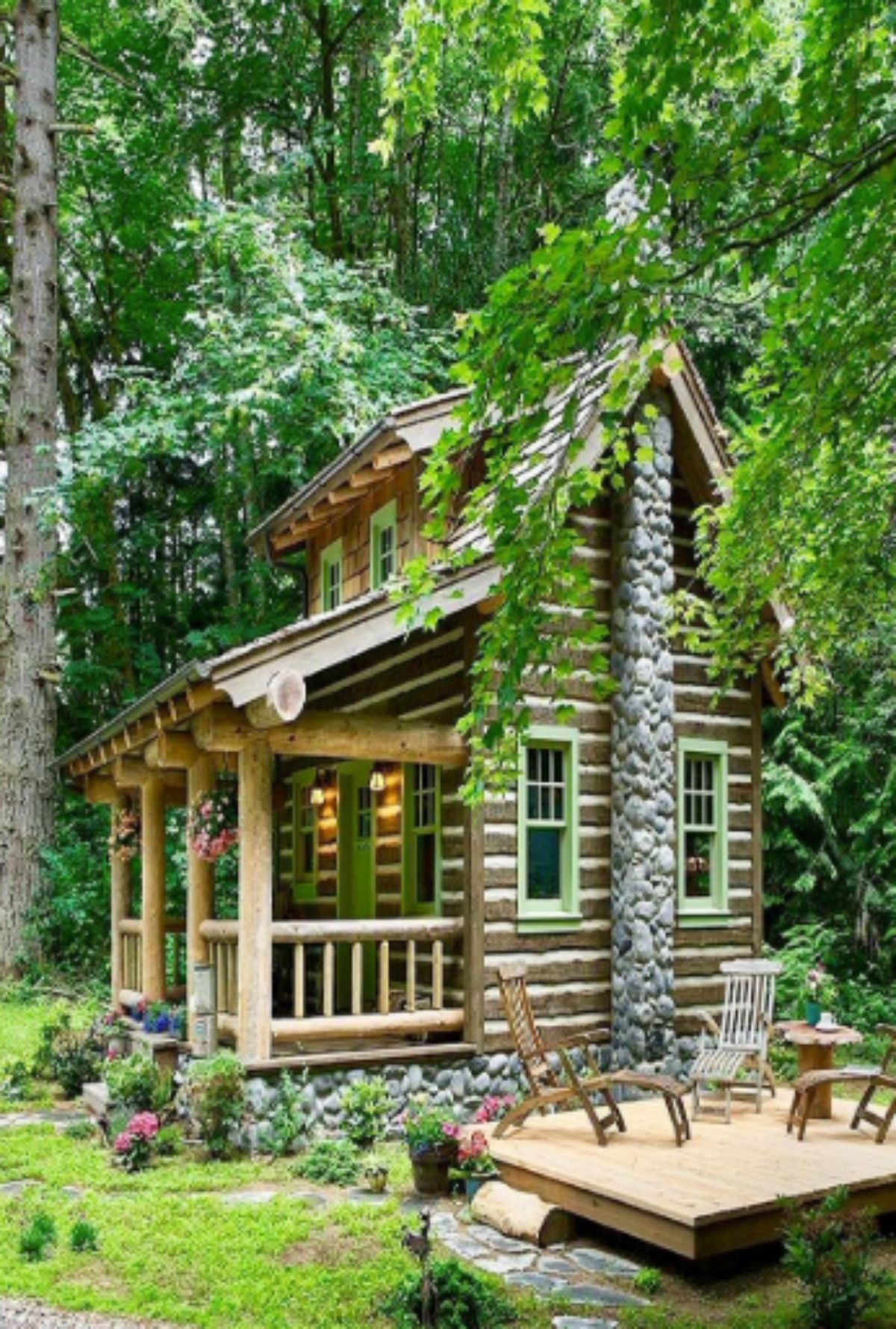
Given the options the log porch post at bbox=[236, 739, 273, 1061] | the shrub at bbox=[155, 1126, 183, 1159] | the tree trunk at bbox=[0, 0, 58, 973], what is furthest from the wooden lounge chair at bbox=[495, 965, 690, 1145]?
the tree trunk at bbox=[0, 0, 58, 973]

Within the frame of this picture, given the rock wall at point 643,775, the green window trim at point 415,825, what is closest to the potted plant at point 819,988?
the rock wall at point 643,775

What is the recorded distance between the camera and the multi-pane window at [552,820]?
1200 centimetres

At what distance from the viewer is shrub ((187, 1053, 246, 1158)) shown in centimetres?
942

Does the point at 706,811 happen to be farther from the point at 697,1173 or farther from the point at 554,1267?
the point at 554,1267

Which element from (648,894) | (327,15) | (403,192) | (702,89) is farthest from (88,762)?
(327,15)

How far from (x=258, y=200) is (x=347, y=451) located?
31.0 ft

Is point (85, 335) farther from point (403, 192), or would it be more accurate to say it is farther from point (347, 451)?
point (347, 451)

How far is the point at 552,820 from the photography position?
12117 mm

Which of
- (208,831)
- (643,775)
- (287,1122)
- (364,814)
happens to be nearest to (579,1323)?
(287,1122)

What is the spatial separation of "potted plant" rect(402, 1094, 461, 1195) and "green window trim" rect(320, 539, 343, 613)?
8179 millimetres

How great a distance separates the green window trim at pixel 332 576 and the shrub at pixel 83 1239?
30.8 ft

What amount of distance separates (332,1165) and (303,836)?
682 cm

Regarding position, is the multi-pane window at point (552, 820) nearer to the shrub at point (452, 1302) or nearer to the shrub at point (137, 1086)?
the shrub at point (137, 1086)

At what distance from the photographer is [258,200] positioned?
21047mm
